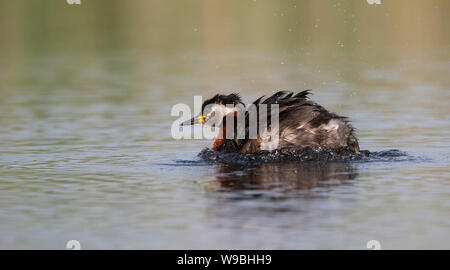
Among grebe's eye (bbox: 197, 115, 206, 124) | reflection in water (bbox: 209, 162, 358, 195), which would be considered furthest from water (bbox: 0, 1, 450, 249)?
grebe's eye (bbox: 197, 115, 206, 124)

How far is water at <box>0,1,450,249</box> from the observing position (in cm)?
834

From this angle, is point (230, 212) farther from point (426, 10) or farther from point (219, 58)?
point (426, 10)

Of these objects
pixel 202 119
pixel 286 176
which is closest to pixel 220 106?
pixel 202 119

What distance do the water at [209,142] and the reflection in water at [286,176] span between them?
0.08 feet

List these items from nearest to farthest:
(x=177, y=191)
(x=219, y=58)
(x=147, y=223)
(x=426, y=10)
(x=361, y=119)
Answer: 1. (x=147, y=223)
2. (x=177, y=191)
3. (x=361, y=119)
4. (x=219, y=58)
5. (x=426, y=10)

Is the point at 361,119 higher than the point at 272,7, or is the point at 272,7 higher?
the point at 272,7

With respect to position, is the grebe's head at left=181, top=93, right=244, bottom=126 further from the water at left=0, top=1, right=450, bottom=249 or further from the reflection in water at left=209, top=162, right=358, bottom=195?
the reflection in water at left=209, top=162, right=358, bottom=195

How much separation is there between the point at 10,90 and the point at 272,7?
591 inches

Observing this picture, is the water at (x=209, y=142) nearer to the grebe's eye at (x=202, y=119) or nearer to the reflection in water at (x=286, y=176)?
the reflection in water at (x=286, y=176)

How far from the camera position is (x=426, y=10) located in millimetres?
30969

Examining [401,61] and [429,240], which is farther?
[401,61]

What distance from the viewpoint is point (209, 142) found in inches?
579

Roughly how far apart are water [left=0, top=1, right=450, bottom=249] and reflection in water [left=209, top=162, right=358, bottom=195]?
0.08 ft

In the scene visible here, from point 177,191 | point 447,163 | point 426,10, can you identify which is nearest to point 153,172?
point 177,191
